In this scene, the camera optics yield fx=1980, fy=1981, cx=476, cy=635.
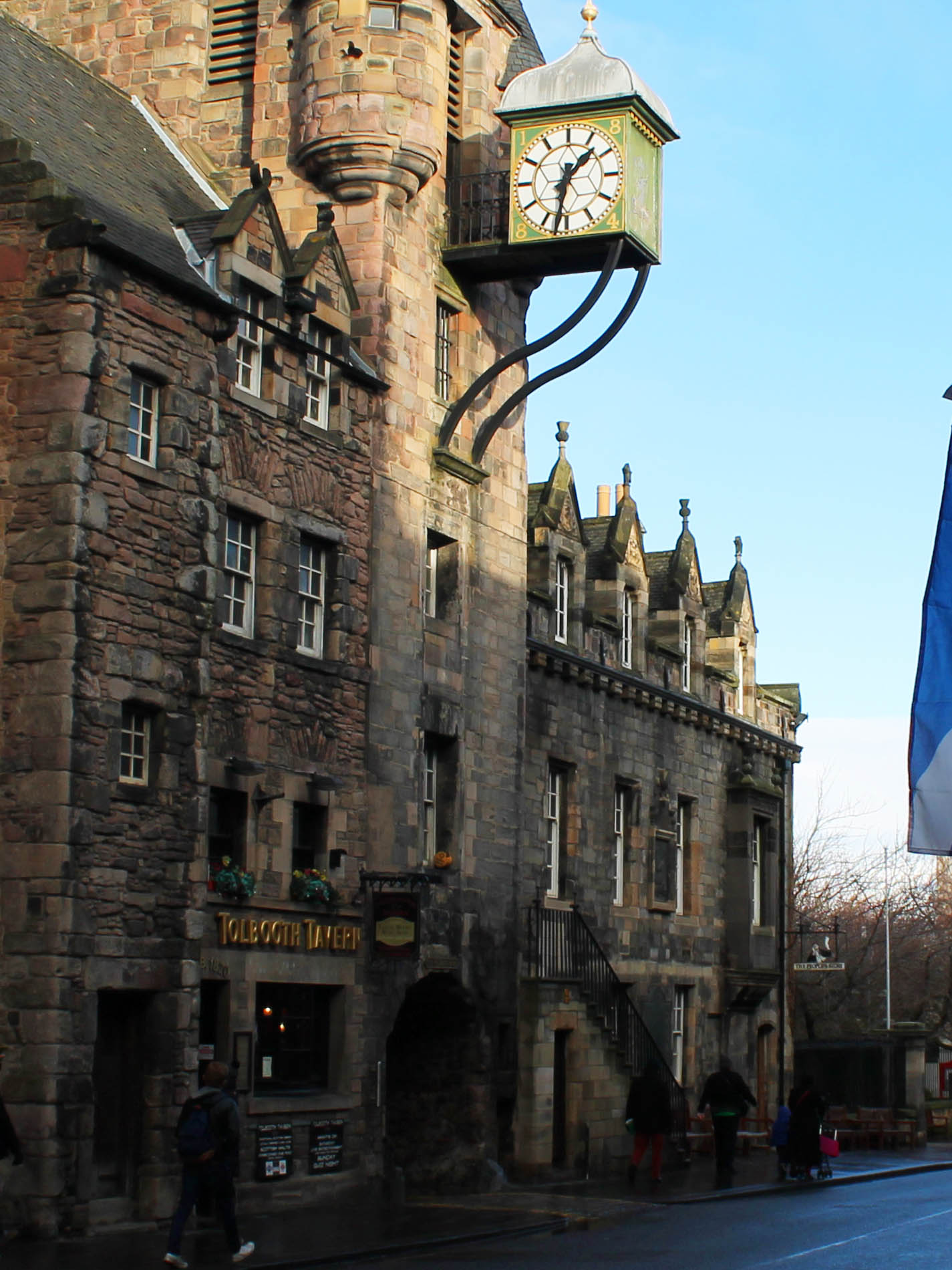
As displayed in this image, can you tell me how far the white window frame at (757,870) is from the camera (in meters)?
37.4

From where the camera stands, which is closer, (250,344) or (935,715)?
(935,715)

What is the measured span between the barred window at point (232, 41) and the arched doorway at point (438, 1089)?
488 inches

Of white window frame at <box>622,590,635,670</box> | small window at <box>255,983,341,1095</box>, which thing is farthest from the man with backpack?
white window frame at <box>622,590,635,670</box>

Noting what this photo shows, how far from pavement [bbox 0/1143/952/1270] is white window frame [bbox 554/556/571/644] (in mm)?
8341

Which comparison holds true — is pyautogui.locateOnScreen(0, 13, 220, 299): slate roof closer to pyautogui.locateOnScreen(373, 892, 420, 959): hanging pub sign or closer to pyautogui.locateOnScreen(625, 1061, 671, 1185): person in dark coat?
pyautogui.locateOnScreen(373, 892, 420, 959): hanging pub sign

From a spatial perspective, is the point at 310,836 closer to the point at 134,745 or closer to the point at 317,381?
the point at 134,745

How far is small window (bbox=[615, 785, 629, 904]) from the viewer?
3262cm

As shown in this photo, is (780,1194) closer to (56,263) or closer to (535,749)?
(535,749)

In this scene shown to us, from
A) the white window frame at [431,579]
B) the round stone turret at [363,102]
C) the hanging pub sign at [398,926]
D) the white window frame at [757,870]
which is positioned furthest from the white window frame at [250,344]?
the white window frame at [757,870]

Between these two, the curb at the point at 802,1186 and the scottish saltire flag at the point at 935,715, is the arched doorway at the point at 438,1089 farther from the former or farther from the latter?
the scottish saltire flag at the point at 935,715

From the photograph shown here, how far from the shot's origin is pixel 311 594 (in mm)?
23625

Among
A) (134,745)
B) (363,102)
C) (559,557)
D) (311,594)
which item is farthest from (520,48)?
(134,745)

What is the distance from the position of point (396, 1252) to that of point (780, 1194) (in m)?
8.97

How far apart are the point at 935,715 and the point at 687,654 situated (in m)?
24.0
